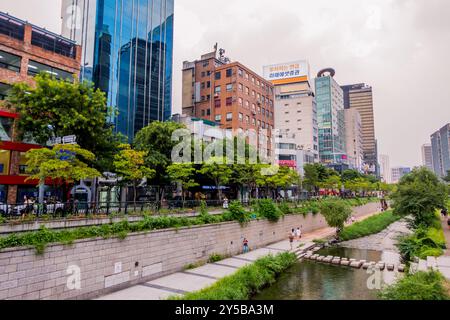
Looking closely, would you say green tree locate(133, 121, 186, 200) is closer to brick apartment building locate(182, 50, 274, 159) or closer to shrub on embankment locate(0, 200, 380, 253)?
shrub on embankment locate(0, 200, 380, 253)

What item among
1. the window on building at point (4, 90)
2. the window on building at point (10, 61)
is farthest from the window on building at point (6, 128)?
the window on building at point (10, 61)

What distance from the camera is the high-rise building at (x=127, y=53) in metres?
47.0

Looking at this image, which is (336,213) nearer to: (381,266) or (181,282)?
(381,266)

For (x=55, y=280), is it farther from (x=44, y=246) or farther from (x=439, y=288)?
(x=439, y=288)

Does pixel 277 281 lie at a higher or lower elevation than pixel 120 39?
lower

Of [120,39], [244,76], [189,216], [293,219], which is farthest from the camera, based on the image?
[244,76]

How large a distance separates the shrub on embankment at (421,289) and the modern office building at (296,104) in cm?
8407

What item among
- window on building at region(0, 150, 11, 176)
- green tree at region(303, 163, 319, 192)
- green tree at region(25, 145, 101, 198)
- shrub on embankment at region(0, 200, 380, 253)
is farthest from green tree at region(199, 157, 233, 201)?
green tree at region(303, 163, 319, 192)

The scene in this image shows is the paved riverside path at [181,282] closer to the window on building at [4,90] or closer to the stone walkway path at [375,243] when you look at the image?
the stone walkway path at [375,243]

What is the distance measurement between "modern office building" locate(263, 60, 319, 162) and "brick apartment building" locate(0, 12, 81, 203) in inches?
3029

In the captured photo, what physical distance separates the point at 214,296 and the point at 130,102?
1632 inches
